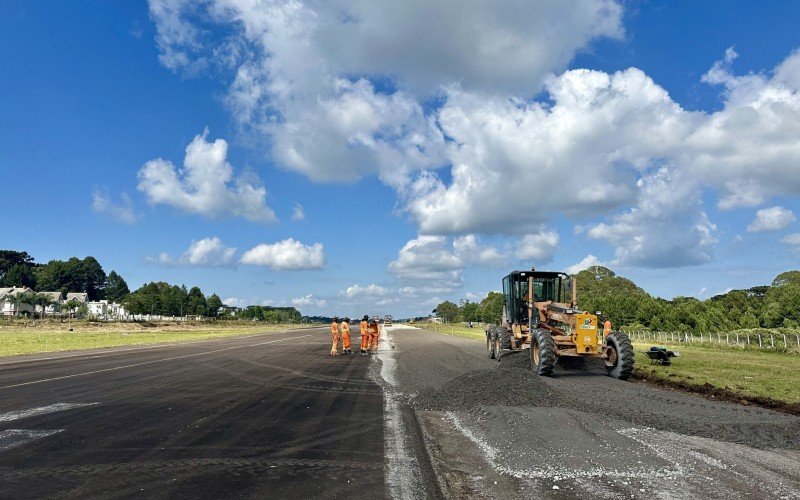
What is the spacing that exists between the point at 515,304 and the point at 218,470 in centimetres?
1569

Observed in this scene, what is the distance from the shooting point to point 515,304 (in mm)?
20688

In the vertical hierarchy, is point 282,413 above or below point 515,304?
below

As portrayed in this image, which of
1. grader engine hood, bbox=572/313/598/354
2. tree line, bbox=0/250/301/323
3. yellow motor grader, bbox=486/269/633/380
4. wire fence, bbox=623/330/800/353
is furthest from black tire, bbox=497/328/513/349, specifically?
tree line, bbox=0/250/301/323

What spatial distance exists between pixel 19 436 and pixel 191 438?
267cm

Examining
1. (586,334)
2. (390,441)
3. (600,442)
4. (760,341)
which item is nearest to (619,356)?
(586,334)

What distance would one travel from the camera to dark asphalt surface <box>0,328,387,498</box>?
589 cm

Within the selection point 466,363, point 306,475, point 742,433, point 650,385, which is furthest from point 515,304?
point 306,475

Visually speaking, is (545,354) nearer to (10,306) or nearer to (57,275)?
(10,306)

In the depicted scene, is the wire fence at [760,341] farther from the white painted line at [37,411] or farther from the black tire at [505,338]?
the white painted line at [37,411]

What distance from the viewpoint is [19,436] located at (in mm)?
8242

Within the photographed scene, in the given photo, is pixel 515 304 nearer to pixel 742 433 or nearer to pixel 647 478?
pixel 742 433

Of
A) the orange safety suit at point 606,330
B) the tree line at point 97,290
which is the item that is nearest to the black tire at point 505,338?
the orange safety suit at point 606,330

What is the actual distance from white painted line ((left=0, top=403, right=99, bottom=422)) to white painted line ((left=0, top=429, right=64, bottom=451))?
4.18ft

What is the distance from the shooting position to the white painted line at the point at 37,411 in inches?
388
